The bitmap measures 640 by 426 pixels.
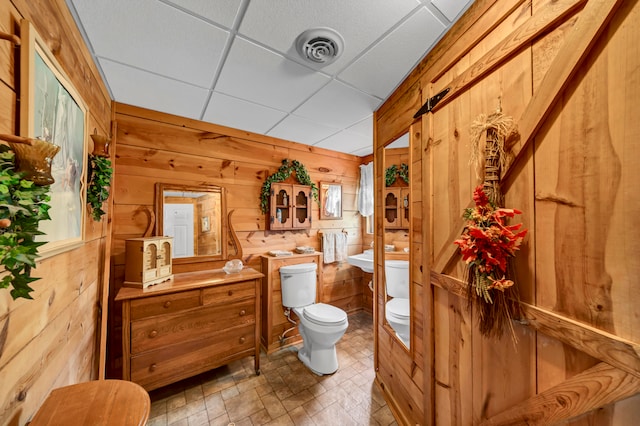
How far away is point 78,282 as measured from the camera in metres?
1.20

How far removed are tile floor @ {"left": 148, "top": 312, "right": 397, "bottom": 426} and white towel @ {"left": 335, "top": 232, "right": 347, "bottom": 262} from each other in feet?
3.89

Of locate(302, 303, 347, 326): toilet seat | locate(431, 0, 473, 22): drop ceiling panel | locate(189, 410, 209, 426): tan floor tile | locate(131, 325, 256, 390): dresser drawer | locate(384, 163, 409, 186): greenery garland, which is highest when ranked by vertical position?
locate(431, 0, 473, 22): drop ceiling panel

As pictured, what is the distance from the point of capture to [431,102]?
1.29 meters

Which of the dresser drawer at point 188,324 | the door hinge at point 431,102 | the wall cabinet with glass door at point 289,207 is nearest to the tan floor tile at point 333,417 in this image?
the dresser drawer at point 188,324

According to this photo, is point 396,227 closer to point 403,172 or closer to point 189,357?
point 403,172

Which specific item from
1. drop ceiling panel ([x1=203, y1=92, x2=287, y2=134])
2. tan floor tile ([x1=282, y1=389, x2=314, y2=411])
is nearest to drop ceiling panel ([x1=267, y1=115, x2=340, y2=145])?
drop ceiling panel ([x1=203, y1=92, x2=287, y2=134])

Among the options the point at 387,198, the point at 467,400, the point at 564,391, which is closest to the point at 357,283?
the point at 387,198

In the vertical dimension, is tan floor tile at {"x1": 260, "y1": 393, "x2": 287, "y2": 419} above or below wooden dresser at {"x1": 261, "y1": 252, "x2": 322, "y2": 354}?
below

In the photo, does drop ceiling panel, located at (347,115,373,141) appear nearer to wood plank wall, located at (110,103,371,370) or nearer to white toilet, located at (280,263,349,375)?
wood plank wall, located at (110,103,371,370)

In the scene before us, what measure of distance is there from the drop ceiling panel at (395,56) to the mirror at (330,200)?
1.50 m

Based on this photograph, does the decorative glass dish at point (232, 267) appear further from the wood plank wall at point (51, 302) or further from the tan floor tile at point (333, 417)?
the tan floor tile at point (333, 417)

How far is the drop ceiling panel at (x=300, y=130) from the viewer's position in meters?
2.25

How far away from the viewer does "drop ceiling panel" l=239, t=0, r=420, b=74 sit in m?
1.02

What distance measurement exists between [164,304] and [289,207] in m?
1.50
